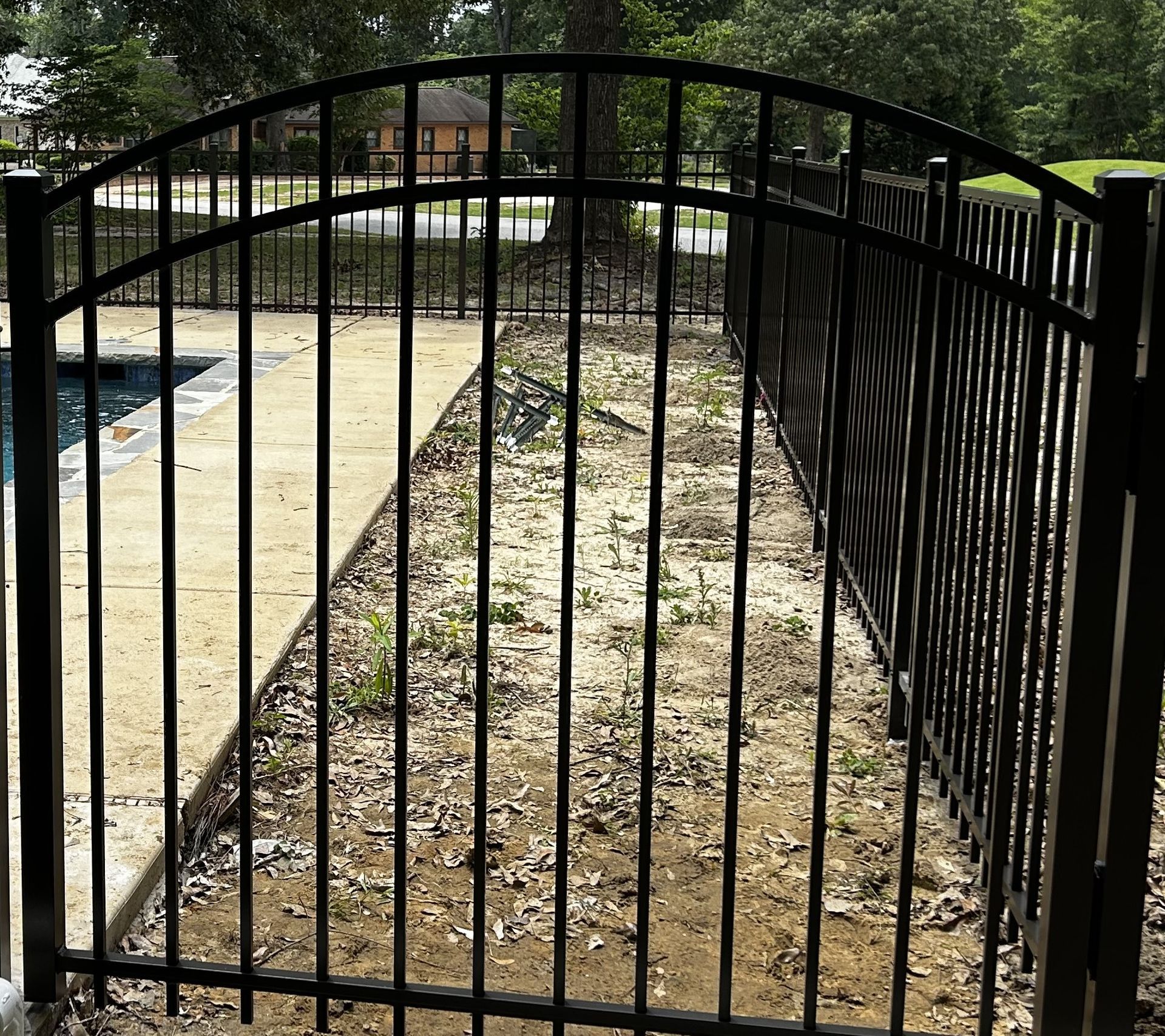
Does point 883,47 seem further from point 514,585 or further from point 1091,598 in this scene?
point 1091,598

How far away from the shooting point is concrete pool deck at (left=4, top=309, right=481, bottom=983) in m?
3.73

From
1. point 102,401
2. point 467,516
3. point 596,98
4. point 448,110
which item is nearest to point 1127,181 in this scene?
point 467,516

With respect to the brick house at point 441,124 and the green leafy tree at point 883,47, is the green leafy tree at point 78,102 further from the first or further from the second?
the brick house at point 441,124

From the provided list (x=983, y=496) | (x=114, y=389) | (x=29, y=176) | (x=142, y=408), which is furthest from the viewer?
(x=114, y=389)

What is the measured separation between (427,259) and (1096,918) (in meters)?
11.6

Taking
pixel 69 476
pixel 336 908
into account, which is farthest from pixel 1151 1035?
pixel 69 476

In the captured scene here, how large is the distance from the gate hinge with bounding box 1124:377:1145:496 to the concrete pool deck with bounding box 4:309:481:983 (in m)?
2.35

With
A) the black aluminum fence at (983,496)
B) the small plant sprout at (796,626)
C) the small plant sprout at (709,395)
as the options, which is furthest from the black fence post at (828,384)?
the small plant sprout at (709,395)

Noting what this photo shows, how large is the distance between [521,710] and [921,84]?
125ft

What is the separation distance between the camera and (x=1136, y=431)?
2.32 meters

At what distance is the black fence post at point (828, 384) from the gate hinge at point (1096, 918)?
3279 mm

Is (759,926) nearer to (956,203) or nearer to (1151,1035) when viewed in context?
(1151,1035)

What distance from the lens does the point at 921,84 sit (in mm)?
39156

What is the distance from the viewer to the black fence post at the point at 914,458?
2.80 metres
